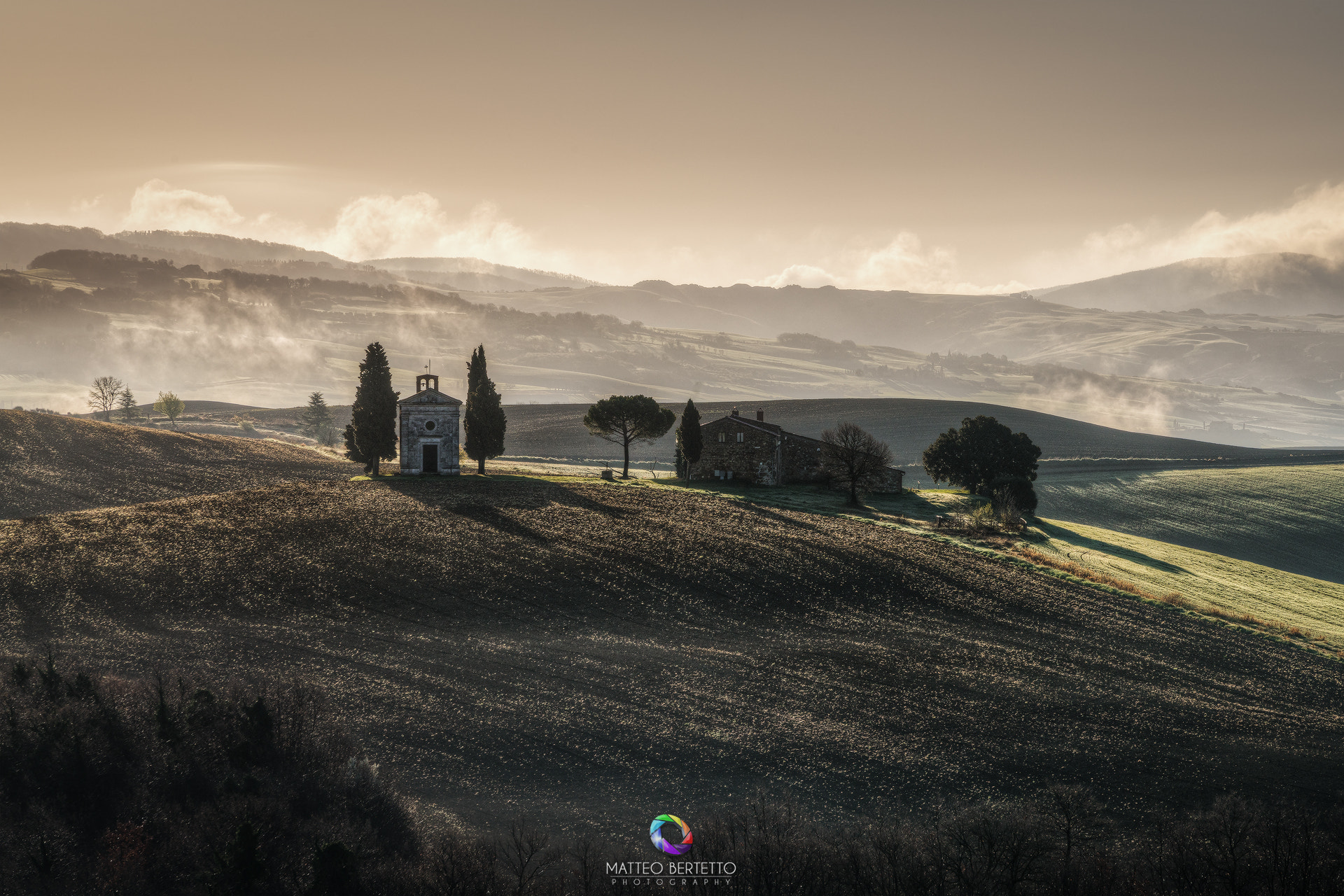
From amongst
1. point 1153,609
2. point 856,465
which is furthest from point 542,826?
point 856,465

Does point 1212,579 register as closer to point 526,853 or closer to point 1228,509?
point 1228,509

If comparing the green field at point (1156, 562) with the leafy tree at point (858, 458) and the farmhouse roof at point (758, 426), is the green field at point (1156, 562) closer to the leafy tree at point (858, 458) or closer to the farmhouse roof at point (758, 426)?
the leafy tree at point (858, 458)

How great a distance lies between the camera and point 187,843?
1820 centimetres

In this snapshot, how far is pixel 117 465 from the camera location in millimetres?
73000

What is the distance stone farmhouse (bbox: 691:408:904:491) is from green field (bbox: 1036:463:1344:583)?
928 inches

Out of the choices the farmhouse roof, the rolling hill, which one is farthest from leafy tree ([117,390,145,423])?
the farmhouse roof

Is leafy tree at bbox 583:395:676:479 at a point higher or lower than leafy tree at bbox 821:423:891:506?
higher

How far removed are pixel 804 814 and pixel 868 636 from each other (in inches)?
549

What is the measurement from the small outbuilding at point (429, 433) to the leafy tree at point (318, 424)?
3273 inches

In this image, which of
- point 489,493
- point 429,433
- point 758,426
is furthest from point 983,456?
point 429,433

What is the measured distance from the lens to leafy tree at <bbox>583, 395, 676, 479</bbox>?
73.7m

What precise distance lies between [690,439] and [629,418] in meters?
6.72

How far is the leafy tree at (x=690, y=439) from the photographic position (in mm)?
71812

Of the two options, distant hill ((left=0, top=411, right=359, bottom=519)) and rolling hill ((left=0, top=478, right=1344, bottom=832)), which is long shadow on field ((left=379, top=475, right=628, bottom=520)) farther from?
distant hill ((left=0, top=411, right=359, bottom=519))
